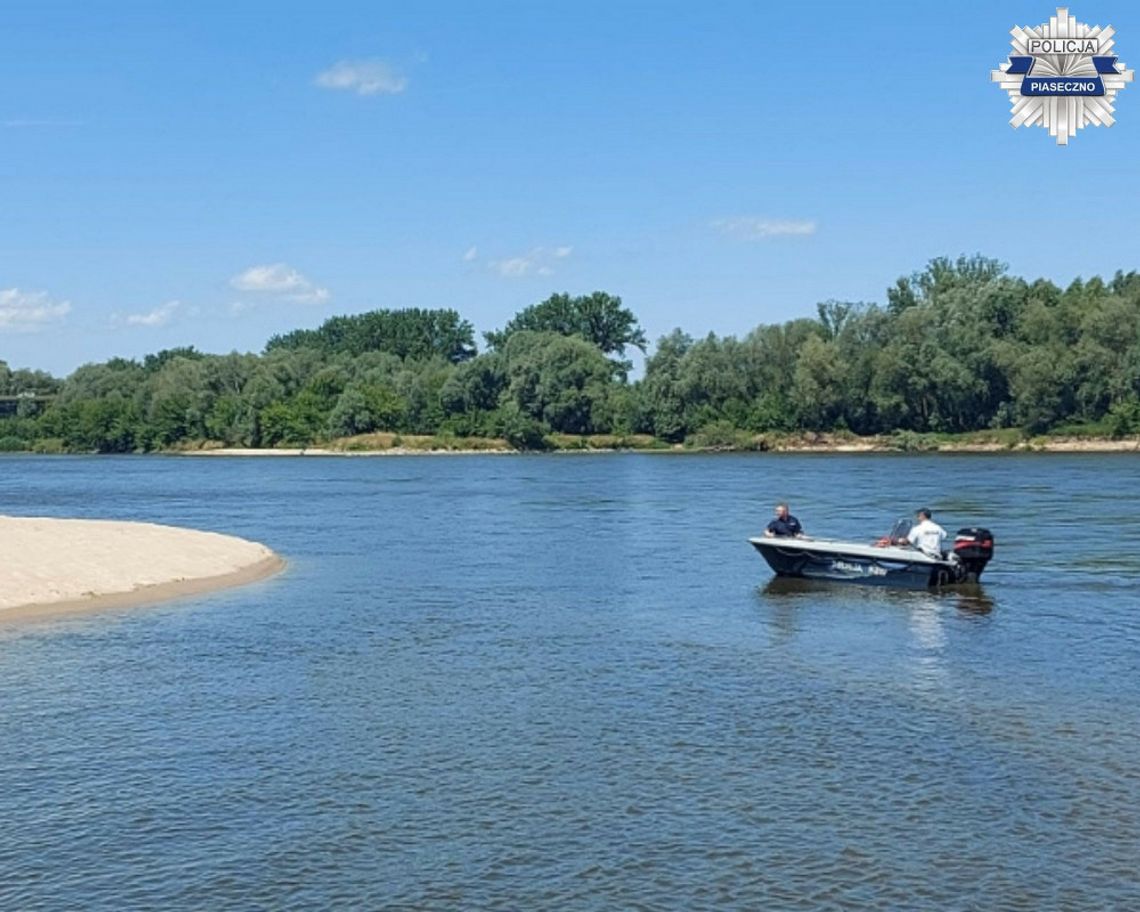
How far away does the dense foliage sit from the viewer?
13200cm

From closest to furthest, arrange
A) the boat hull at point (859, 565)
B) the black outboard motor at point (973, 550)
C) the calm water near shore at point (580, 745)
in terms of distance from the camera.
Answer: the calm water near shore at point (580, 745), the boat hull at point (859, 565), the black outboard motor at point (973, 550)

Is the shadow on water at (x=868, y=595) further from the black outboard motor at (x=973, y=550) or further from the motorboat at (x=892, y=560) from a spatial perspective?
the black outboard motor at (x=973, y=550)

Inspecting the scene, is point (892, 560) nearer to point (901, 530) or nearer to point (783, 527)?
point (901, 530)

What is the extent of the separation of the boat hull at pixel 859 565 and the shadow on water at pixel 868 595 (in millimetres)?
193

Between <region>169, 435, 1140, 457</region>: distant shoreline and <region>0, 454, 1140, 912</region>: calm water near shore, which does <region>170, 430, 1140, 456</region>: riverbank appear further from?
<region>0, 454, 1140, 912</region>: calm water near shore

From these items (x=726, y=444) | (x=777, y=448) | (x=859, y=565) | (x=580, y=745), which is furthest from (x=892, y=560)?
(x=726, y=444)

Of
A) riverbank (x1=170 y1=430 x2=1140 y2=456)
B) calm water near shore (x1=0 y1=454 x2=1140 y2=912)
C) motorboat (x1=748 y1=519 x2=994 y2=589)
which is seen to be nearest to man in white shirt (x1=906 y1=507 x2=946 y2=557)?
motorboat (x1=748 y1=519 x2=994 y2=589)

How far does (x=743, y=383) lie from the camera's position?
497 feet

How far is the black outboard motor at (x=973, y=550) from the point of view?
3572 centimetres

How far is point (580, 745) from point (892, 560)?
60.5ft

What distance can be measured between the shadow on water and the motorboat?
19 centimetres

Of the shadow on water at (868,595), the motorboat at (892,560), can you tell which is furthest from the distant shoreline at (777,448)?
the shadow on water at (868,595)

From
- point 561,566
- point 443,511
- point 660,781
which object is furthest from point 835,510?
point 660,781

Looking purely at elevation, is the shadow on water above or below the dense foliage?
below
